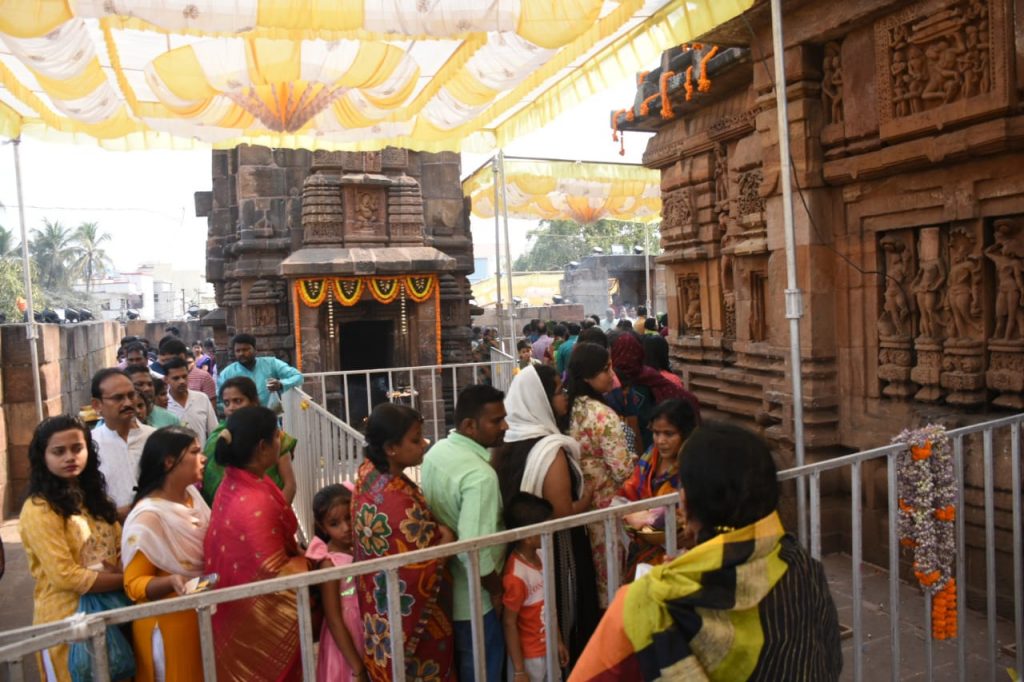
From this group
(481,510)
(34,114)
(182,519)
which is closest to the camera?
(481,510)

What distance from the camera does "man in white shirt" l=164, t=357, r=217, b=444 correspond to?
16.9ft

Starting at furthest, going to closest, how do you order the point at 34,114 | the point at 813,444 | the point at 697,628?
the point at 34,114 < the point at 813,444 < the point at 697,628

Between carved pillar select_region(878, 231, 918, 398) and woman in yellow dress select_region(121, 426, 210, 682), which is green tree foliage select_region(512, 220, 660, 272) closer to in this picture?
carved pillar select_region(878, 231, 918, 398)

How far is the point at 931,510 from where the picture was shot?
114 inches

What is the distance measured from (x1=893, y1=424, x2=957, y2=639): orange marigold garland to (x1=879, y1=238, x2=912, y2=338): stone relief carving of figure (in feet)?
6.11

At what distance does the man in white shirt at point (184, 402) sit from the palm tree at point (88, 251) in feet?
184

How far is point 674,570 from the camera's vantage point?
141cm

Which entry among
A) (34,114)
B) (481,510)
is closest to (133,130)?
(34,114)

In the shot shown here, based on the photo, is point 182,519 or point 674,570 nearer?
point 674,570

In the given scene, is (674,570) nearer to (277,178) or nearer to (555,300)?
(277,178)

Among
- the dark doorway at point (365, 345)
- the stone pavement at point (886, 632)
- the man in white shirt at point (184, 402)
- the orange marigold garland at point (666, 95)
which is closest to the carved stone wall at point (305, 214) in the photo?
the dark doorway at point (365, 345)

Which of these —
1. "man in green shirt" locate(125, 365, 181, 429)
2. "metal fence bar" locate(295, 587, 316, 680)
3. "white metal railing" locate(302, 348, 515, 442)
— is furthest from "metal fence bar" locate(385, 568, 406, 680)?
"white metal railing" locate(302, 348, 515, 442)

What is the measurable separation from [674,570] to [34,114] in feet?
25.4

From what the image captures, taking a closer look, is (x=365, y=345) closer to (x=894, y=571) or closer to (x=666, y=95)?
(x=666, y=95)
